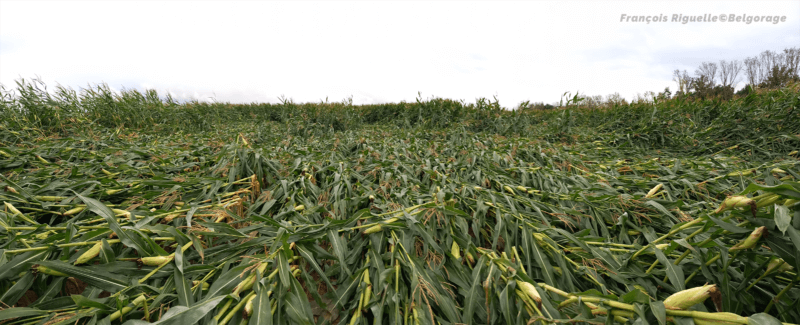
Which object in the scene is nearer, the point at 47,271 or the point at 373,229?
the point at 47,271

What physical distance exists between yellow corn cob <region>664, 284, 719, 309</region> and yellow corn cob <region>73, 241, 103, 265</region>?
1843 millimetres

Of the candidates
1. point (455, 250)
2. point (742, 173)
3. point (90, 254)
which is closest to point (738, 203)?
point (455, 250)

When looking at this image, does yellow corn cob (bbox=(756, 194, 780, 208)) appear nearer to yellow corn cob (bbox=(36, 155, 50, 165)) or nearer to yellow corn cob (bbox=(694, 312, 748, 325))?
yellow corn cob (bbox=(694, 312, 748, 325))

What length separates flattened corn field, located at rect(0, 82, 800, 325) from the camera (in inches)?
30.7

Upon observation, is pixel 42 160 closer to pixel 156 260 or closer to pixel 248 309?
pixel 156 260

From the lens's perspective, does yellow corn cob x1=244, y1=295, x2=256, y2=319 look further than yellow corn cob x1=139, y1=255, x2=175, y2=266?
No

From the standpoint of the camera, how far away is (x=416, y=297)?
979mm

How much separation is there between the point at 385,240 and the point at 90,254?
114 cm

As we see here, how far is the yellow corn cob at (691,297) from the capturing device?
580 millimetres

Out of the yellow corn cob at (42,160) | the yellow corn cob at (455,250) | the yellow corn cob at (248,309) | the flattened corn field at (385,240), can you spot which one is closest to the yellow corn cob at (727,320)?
the flattened corn field at (385,240)

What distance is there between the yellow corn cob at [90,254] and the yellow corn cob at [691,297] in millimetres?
1843

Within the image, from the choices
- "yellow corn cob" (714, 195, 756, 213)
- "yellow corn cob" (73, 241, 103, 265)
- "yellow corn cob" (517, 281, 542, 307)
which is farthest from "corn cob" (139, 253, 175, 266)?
"yellow corn cob" (714, 195, 756, 213)

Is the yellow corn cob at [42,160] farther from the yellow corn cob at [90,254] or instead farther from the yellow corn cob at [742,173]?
the yellow corn cob at [742,173]

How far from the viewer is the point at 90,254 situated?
94cm
